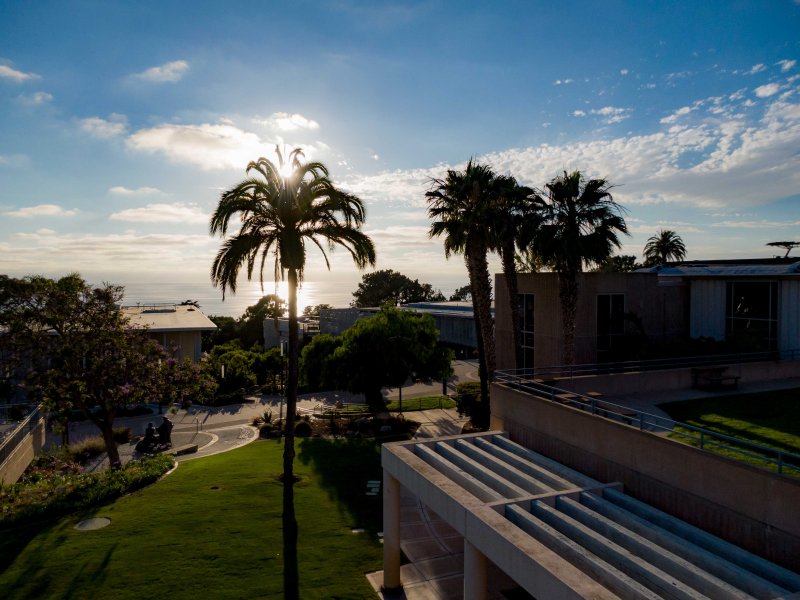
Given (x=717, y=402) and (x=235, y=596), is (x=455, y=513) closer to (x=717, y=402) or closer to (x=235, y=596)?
(x=235, y=596)

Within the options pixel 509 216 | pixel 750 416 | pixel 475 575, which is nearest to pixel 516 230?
pixel 509 216

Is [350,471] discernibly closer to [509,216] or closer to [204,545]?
[204,545]

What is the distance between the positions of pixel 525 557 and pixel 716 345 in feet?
63.7

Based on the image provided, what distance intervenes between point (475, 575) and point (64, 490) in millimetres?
14866

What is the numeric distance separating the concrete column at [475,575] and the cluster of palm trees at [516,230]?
15497mm

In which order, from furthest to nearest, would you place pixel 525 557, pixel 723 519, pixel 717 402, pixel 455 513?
1. pixel 717 402
2. pixel 455 513
3. pixel 723 519
4. pixel 525 557

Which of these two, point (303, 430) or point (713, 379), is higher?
point (713, 379)

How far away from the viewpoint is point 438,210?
25.9m

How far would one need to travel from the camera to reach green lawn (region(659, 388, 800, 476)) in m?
12.8

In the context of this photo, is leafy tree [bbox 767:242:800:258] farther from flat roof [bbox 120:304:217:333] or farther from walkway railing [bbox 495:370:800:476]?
flat roof [bbox 120:304:217:333]

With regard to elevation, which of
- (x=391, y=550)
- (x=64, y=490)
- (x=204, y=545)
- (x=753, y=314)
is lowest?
(x=204, y=545)

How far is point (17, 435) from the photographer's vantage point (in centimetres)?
2017

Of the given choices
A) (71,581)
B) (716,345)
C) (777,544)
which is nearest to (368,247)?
(71,581)

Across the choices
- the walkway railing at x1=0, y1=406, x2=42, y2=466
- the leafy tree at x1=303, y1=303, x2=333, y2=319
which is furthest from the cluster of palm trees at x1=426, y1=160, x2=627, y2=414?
the leafy tree at x1=303, y1=303, x2=333, y2=319
